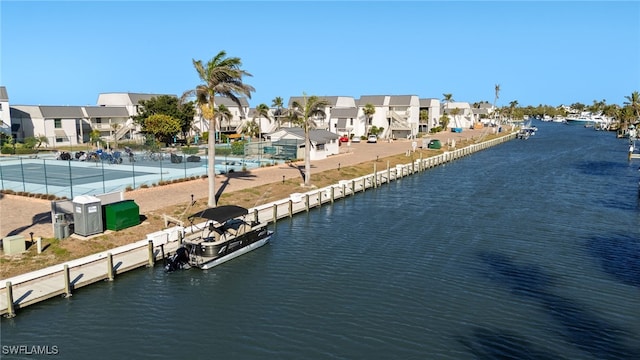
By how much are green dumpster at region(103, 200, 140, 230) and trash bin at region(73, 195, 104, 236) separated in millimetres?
799

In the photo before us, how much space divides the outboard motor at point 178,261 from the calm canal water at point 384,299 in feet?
1.86

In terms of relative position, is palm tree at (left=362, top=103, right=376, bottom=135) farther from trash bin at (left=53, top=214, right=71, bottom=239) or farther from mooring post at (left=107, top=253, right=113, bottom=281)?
mooring post at (left=107, top=253, right=113, bottom=281)

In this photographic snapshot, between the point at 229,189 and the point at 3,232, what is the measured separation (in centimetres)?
1859

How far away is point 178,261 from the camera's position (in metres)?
25.8

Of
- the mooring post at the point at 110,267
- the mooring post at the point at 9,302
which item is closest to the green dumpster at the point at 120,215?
the mooring post at the point at 110,267

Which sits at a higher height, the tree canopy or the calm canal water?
the tree canopy

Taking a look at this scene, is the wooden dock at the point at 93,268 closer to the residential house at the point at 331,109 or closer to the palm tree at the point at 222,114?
the palm tree at the point at 222,114

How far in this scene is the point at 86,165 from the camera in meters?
58.7

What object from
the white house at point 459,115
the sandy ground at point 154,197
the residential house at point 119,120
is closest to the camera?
the sandy ground at point 154,197

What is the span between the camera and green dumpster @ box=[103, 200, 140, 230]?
2903cm

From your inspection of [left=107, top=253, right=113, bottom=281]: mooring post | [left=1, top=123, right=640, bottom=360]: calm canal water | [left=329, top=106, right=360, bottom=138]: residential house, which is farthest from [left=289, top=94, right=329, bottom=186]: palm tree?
[left=329, top=106, right=360, bottom=138]: residential house

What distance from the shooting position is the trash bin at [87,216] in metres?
27.6

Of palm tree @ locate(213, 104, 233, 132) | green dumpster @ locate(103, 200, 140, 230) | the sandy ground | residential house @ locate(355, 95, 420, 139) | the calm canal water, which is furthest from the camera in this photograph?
residential house @ locate(355, 95, 420, 139)

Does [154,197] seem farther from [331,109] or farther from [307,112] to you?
[331,109]
